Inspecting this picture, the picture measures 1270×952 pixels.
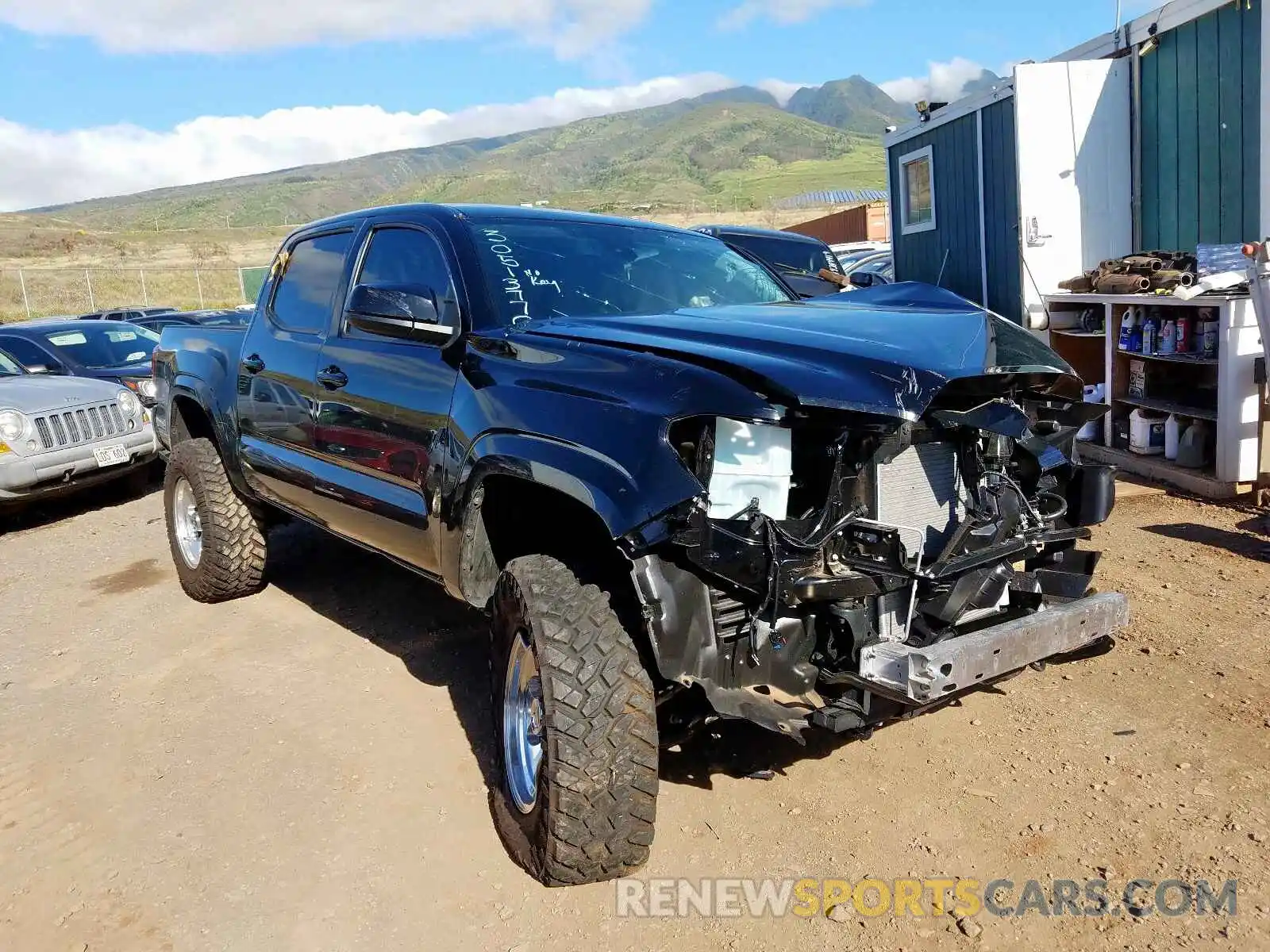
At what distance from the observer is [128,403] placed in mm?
8992

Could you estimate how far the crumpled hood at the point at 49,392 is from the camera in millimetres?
A: 8266

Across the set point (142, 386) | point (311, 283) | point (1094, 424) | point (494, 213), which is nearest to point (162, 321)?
point (142, 386)

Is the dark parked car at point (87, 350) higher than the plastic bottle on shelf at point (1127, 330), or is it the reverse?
the dark parked car at point (87, 350)

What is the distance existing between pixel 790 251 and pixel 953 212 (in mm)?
1702

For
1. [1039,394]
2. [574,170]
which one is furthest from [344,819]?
[574,170]

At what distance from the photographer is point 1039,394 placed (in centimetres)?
322

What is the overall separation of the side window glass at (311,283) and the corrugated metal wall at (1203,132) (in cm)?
660

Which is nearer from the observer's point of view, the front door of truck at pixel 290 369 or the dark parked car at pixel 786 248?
the front door of truck at pixel 290 369

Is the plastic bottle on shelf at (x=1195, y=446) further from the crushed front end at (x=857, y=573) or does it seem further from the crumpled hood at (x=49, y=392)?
the crumpled hood at (x=49, y=392)

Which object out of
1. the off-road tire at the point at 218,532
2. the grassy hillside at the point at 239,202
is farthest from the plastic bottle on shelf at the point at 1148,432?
the grassy hillside at the point at 239,202

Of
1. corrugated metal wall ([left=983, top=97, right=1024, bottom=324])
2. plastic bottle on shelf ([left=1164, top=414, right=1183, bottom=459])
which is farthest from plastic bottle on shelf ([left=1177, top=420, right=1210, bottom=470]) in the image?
corrugated metal wall ([left=983, top=97, right=1024, bottom=324])

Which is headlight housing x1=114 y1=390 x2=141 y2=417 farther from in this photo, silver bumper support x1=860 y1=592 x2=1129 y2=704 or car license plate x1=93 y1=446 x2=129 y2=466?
silver bumper support x1=860 y1=592 x2=1129 y2=704

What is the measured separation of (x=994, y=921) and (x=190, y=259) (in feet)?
201

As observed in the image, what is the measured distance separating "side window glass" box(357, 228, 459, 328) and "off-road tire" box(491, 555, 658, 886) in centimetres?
128
